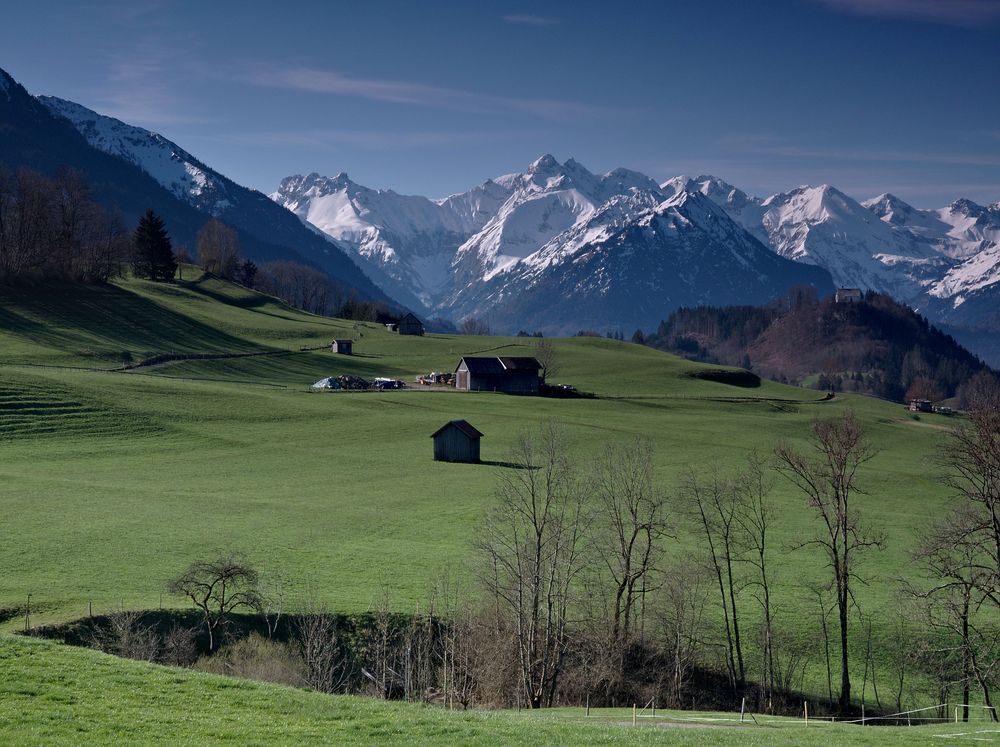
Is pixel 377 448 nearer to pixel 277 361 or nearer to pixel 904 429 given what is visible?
pixel 277 361

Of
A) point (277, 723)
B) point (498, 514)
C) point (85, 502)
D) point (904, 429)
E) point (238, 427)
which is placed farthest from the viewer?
point (904, 429)

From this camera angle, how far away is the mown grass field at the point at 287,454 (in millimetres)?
50938

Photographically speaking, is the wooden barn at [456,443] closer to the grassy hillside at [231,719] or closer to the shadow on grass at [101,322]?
the grassy hillside at [231,719]

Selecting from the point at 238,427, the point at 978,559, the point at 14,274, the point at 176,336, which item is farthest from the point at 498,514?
the point at 14,274

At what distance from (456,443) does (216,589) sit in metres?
43.2

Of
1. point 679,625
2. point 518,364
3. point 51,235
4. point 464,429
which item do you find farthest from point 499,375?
point 679,625

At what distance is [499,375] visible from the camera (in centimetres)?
13062

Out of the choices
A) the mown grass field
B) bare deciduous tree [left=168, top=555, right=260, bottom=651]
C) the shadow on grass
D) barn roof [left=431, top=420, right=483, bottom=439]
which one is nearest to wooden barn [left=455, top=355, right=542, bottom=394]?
the mown grass field

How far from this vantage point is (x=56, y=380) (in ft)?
312

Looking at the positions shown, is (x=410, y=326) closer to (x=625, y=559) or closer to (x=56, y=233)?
(x=56, y=233)

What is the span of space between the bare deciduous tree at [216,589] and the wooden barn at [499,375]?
278 feet

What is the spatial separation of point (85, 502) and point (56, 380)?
37.9m

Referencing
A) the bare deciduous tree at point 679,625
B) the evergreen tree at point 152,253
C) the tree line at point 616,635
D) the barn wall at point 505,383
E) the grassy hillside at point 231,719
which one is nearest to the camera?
the grassy hillside at point 231,719

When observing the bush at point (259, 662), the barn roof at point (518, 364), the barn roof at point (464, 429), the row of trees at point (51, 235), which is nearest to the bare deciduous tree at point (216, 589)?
the bush at point (259, 662)
